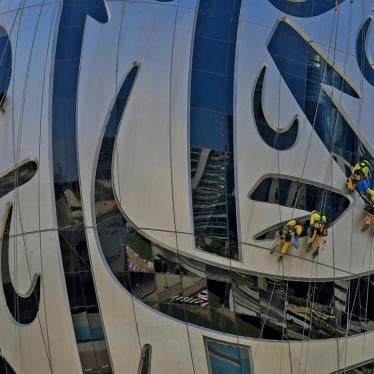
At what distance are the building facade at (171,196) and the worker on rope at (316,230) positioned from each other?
0.73 ft

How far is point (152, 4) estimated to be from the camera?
40.8 feet

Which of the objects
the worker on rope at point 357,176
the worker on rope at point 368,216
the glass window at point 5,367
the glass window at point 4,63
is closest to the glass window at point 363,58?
the worker on rope at point 357,176

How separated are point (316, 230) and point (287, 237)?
0.70 m

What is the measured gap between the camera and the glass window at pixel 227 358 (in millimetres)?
11023

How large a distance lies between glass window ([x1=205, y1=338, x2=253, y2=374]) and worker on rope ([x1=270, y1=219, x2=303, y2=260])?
6.90 feet

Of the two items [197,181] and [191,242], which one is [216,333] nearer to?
[191,242]

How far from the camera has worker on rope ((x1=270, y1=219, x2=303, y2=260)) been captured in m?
11.5

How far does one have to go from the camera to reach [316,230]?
38.2 feet

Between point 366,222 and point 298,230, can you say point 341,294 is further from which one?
point 298,230

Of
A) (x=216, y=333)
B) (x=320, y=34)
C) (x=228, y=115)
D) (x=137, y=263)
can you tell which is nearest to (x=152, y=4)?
(x=228, y=115)

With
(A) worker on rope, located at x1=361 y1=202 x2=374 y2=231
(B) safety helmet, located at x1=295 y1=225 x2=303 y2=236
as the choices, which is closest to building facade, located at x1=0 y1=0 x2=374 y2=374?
(A) worker on rope, located at x1=361 y1=202 x2=374 y2=231

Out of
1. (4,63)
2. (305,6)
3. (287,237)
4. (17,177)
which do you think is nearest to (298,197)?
(287,237)

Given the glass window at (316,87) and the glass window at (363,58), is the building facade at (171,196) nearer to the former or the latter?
the glass window at (316,87)

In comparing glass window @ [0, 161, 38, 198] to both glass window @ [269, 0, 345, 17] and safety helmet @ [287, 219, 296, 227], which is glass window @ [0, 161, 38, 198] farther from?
glass window @ [269, 0, 345, 17]
